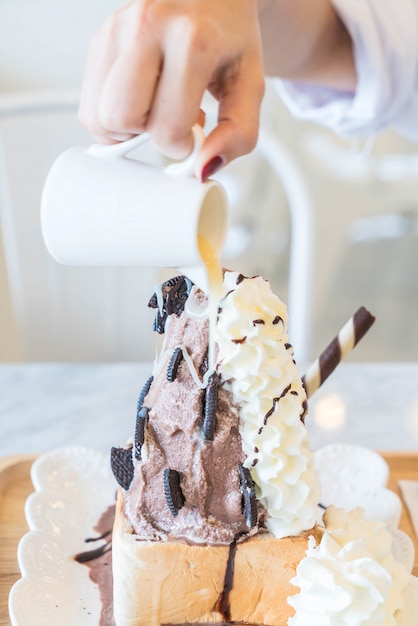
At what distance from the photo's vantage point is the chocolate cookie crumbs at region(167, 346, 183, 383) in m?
0.99

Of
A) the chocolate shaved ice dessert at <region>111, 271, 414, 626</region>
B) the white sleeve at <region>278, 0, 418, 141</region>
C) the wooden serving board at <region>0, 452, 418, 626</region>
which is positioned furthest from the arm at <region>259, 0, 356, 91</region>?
the wooden serving board at <region>0, 452, 418, 626</region>

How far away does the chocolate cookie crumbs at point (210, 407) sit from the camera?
0.97 m

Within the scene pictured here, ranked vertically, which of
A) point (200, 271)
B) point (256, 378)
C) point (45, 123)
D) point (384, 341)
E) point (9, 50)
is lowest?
point (384, 341)

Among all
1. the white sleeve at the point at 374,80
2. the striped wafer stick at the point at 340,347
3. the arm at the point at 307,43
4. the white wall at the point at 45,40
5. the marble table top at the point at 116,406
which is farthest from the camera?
the white wall at the point at 45,40

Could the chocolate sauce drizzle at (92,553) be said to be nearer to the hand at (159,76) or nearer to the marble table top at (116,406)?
the marble table top at (116,406)

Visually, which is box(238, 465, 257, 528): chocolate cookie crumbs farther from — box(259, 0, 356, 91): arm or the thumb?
box(259, 0, 356, 91): arm

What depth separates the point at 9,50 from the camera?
2.97 metres

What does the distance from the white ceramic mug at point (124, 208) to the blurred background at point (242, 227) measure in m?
1.13

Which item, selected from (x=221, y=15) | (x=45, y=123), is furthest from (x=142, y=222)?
(x=45, y=123)

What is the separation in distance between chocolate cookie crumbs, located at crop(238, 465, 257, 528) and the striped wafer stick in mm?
229

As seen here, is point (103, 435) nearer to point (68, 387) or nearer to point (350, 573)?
point (68, 387)

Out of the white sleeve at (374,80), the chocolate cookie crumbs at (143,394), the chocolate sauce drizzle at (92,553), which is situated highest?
the white sleeve at (374,80)

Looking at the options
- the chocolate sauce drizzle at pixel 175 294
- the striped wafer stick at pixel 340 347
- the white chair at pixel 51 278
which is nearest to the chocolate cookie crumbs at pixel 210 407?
the chocolate sauce drizzle at pixel 175 294

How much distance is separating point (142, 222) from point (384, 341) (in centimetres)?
275
